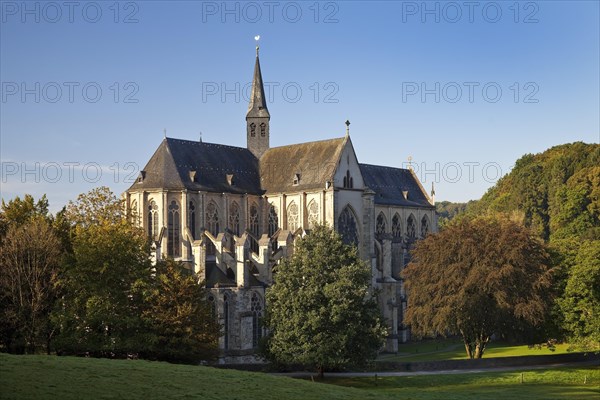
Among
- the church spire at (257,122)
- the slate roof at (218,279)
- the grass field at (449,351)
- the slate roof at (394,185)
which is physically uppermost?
the church spire at (257,122)

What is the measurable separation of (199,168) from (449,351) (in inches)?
1096

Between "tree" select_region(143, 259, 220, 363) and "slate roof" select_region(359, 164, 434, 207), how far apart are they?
132ft

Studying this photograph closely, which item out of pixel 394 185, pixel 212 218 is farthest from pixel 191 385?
pixel 394 185

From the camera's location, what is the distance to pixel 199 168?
7562cm

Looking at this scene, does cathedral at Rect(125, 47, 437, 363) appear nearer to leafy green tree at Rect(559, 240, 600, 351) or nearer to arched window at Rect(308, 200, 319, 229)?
arched window at Rect(308, 200, 319, 229)

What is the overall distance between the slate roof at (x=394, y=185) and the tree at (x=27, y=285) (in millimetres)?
44184

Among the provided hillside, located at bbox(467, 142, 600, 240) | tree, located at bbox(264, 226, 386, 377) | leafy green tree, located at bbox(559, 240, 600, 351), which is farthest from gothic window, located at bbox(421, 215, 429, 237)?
tree, located at bbox(264, 226, 386, 377)

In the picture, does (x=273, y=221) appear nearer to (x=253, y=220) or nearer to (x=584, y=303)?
(x=253, y=220)

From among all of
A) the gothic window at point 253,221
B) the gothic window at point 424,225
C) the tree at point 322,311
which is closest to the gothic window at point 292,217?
the gothic window at point 253,221

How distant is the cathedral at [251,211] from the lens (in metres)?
66.3

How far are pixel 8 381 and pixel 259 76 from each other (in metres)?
59.0

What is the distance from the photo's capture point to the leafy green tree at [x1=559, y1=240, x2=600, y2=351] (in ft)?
186

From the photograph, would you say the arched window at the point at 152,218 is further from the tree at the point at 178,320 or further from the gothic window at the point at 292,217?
the tree at the point at 178,320

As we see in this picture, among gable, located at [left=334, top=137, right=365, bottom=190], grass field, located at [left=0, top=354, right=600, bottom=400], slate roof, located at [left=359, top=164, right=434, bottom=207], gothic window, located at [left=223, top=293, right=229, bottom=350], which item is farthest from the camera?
slate roof, located at [left=359, top=164, right=434, bottom=207]
